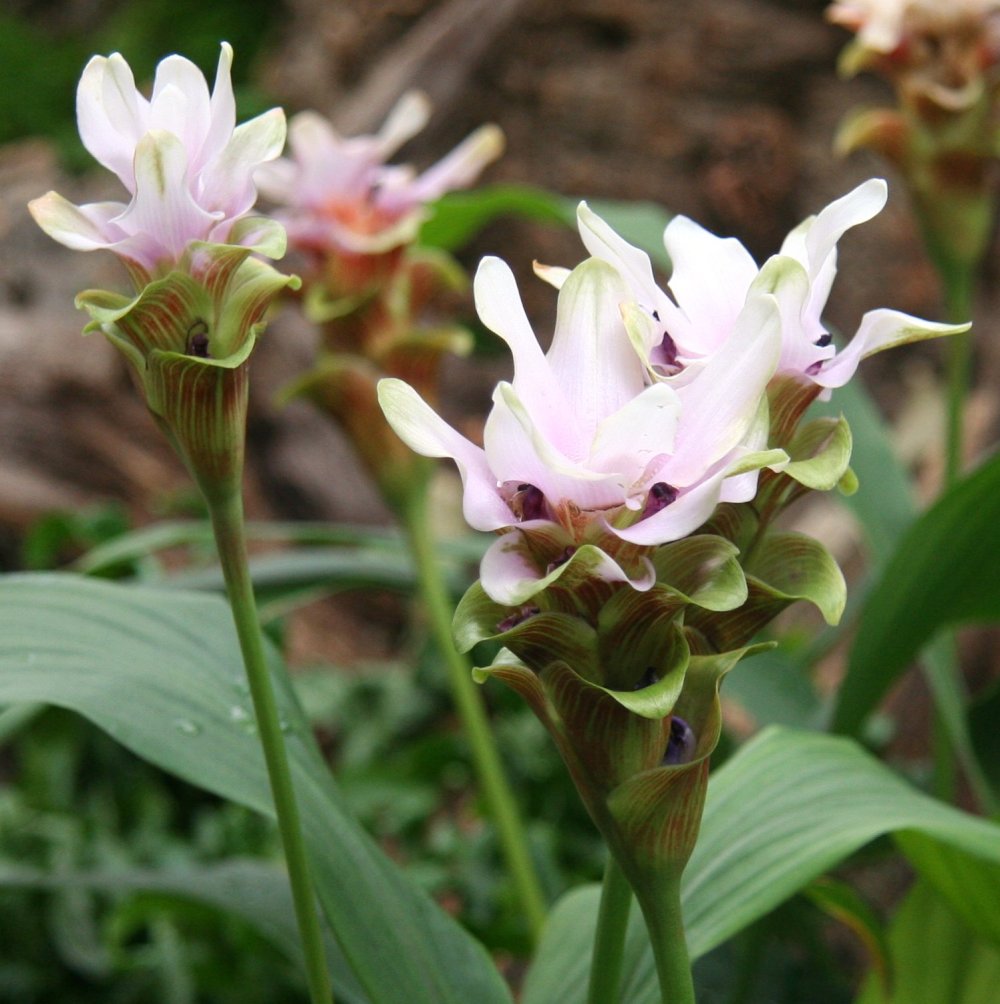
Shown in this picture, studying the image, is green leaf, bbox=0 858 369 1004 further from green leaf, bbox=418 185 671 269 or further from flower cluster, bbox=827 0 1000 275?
flower cluster, bbox=827 0 1000 275

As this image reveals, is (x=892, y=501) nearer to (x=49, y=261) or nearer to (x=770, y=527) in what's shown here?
(x=770, y=527)

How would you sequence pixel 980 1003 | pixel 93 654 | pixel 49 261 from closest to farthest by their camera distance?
pixel 93 654 < pixel 980 1003 < pixel 49 261

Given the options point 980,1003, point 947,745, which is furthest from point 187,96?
point 947,745

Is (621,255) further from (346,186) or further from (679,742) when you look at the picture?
(346,186)

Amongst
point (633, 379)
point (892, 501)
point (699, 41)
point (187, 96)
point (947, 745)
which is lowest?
point (947, 745)

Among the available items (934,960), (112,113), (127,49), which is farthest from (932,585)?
→ (127,49)

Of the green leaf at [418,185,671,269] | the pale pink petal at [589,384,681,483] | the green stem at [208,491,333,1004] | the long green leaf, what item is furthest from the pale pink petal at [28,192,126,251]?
the green leaf at [418,185,671,269]

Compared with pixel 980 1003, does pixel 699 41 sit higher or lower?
higher
